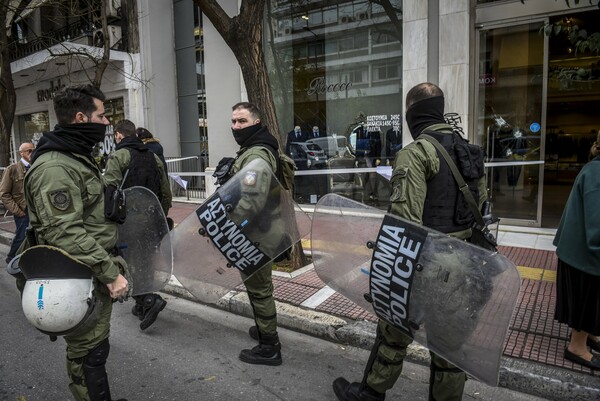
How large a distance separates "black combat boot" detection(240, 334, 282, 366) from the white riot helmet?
1.58m

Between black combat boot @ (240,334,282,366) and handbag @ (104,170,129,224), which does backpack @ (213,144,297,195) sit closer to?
handbag @ (104,170,129,224)

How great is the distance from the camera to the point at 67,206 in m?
2.26

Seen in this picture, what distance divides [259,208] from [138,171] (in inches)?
67.0

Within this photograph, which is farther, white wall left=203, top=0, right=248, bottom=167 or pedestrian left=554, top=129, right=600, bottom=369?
white wall left=203, top=0, right=248, bottom=167

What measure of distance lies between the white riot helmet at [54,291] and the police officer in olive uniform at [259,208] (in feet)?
3.54

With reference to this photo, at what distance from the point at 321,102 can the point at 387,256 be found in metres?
8.10

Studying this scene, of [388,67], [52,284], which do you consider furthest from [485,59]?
[52,284]

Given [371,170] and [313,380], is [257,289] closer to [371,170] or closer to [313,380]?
[313,380]

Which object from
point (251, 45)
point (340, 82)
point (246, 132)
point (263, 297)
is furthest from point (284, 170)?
point (340, 82)

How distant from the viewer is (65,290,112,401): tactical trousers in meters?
2.43

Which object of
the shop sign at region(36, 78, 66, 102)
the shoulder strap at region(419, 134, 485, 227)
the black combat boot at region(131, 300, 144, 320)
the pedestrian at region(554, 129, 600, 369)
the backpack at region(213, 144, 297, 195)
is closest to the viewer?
the shoulder strap at region(419, 134, 485, 227)

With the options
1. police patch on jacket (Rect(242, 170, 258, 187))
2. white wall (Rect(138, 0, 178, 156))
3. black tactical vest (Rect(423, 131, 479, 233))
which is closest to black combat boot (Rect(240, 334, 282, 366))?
police patch on jacket (Rect(242, 170, 258, 187))

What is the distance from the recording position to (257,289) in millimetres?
3441

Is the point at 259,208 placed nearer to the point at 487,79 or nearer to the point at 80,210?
the point at 80,210
